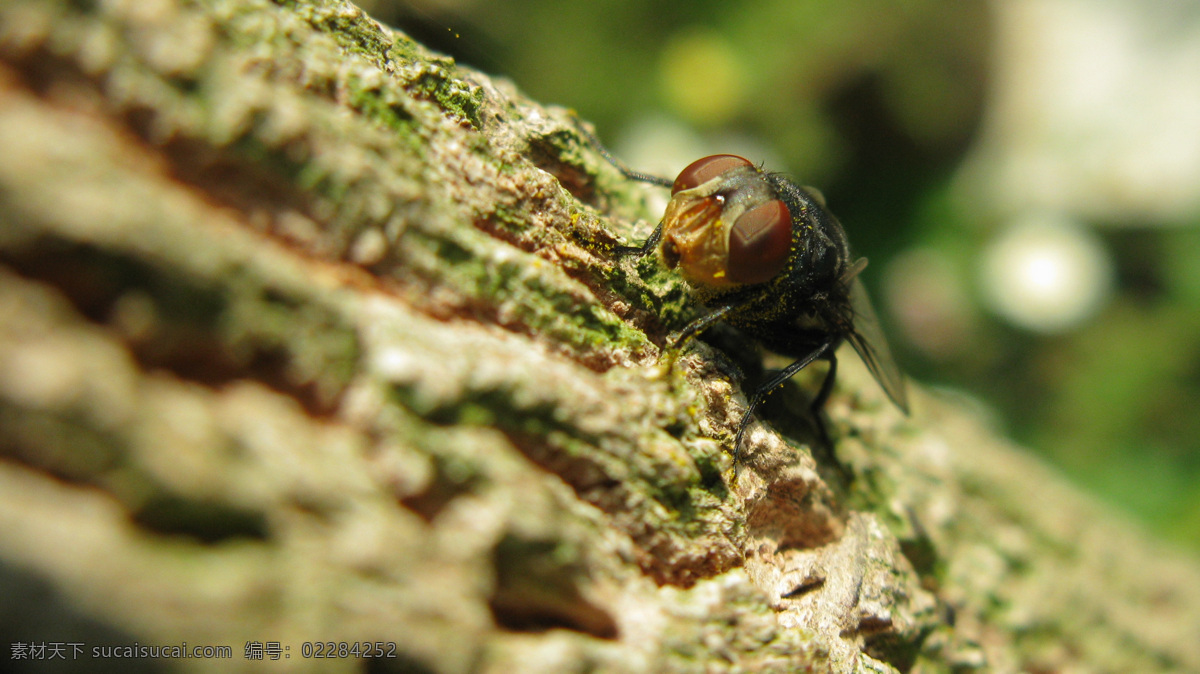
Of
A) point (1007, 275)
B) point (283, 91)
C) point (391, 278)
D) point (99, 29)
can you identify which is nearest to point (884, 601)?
point (391, 278)

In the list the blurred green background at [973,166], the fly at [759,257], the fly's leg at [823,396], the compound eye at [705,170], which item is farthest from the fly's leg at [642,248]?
the blurred green background at [973,166]

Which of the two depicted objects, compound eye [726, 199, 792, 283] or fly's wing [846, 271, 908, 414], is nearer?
compound eye [726, 199, 792, 283]

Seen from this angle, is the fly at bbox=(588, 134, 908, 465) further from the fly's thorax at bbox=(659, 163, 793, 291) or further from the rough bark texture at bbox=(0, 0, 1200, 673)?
the rough bark texture at bbox=(0, 0, 1200, 673)

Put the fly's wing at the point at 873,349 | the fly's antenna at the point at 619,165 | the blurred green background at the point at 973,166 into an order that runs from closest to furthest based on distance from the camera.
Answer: the fly's antenna at the point at 619,165, the fly's wing at the point at 873,349, the blurred green background at the point at 973,166

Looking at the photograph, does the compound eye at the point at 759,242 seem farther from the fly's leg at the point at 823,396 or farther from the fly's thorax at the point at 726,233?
the fly's leg at the point at 823,396

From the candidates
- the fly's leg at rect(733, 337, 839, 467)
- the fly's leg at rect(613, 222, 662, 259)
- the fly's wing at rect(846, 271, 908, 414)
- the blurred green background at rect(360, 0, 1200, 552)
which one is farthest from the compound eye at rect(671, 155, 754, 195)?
the blurred green background at rect(360, 0, 1200, 552)

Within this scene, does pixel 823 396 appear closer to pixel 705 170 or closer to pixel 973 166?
pixel 705 170

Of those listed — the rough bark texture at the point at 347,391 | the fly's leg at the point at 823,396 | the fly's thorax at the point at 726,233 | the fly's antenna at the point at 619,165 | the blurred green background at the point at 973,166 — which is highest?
the blurred green background at the point at 973,166
